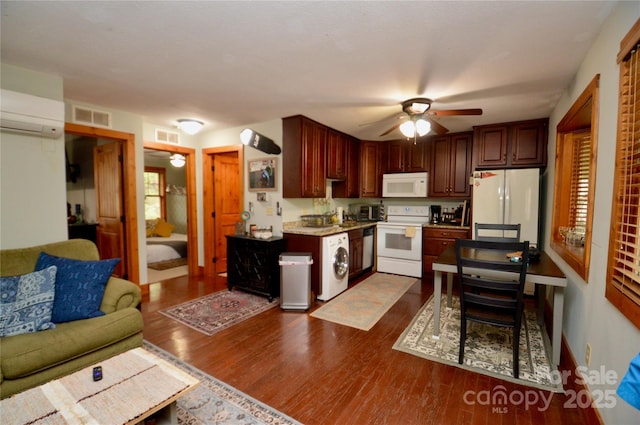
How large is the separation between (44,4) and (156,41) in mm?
561

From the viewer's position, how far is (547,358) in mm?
2365

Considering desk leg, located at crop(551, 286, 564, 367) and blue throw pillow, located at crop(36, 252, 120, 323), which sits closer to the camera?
blue throw pillow, located at crop(36, 252, 120, 323)

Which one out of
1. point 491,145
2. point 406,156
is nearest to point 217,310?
point 406,156

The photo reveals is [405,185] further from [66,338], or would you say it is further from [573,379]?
[66,338]

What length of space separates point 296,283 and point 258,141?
187 cm

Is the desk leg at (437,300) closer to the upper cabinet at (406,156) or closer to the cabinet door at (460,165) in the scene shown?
the cabinet door at (460,165)

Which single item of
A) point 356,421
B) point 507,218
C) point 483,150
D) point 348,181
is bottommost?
point 356,421

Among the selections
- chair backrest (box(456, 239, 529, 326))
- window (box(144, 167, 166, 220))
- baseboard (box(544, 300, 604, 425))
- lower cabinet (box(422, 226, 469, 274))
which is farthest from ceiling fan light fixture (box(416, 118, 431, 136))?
window (box(144, 167, 166, 220))

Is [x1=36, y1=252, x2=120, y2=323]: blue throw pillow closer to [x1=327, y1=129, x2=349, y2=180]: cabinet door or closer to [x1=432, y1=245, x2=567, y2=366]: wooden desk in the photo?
[x1=432, y1=245, x2=567, y2=366]: wooden desk

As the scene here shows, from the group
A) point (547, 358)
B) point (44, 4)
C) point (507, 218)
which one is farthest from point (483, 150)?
point (44, 4)

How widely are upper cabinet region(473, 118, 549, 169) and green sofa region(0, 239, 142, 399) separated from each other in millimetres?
4613

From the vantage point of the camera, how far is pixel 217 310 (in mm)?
3359

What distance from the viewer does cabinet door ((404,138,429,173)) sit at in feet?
16.0

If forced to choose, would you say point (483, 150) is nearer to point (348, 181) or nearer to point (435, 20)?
point (348, 181)
